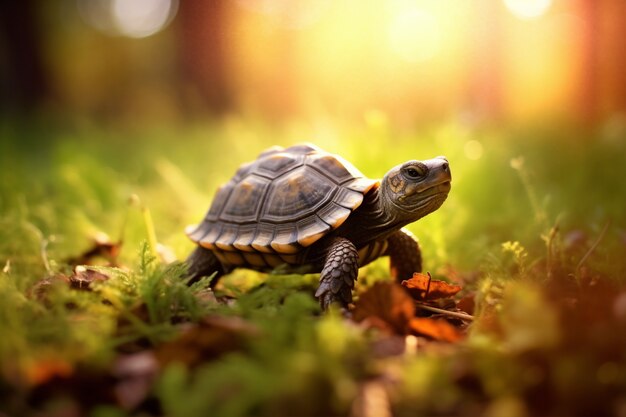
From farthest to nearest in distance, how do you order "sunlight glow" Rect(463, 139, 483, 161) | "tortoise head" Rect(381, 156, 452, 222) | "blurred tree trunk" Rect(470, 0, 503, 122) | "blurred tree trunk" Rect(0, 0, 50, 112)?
"blurred tree trunk" Rect(0, 0, 50, 112) → "blurred tree trunk" Rect(470, 0, 503, 122) → "sunlight glow" Rect(463, 139, 483, 161) → "tortoise head" Rect(381, 156, 452, 222)

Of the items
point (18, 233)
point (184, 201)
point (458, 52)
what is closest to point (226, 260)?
point (18, 233)

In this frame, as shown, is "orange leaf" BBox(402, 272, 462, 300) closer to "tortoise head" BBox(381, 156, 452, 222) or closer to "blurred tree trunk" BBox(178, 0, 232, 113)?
"tortoise head" BBox(381, 156, 452, 222)

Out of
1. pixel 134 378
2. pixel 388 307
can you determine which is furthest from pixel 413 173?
pixel 134 378

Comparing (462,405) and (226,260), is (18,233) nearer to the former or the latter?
(226,260)

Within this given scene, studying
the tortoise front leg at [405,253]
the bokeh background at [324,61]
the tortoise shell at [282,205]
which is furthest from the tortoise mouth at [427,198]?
the bokeh background at [324,61]

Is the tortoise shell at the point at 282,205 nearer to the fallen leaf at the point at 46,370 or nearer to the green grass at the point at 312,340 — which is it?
the green grass at the point at 312,340

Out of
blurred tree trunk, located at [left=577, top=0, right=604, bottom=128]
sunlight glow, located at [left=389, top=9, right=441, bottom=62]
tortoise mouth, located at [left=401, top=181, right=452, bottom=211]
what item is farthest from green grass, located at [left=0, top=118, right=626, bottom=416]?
sunlight glow, located at [left=389, top=9, right=441, bottom=62]
